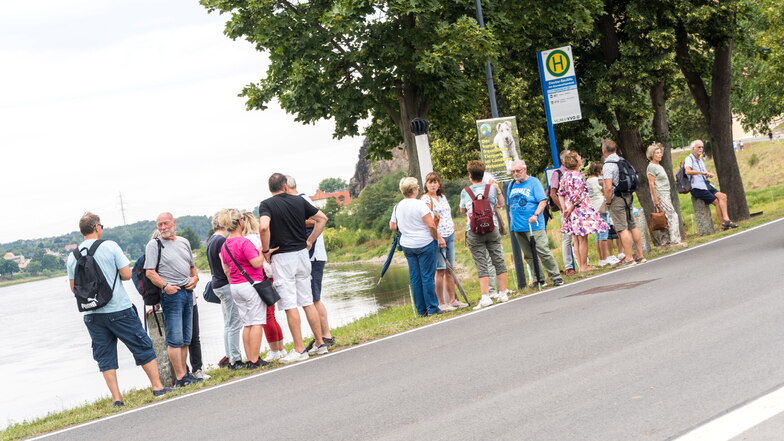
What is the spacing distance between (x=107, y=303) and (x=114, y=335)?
0.44 m

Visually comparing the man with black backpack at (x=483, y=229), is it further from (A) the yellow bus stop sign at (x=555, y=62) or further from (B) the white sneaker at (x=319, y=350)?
(A) the yellow bus stop sign at (x=555, y=62)

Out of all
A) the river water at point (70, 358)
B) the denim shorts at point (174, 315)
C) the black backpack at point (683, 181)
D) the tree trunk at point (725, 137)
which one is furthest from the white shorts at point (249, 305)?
the tree trunk at point (725, 137)

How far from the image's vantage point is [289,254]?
1014 centimetres

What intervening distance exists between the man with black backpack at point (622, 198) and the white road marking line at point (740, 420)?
352 inches

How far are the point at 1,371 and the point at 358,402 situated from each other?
2574cm

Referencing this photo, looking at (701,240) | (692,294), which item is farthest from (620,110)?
(692,294)

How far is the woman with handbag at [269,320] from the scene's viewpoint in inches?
412

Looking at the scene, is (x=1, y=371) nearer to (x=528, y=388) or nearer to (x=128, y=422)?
(x=128, y=422)

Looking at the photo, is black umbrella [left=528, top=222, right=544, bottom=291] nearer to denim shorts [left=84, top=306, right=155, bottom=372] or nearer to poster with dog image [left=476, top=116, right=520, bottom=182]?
poster with dog image [left=476, top=116, right=520, bottom=182]

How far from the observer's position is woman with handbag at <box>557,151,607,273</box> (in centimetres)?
1388

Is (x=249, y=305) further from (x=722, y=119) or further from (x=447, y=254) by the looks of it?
(x=722, y=119)

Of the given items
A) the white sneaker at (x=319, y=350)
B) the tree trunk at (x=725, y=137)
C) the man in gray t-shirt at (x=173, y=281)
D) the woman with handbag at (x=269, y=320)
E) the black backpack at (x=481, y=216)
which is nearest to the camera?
the man in gray t-shirt at (x=173, y=281)

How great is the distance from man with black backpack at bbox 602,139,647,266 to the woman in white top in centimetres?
352

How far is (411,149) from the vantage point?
60.5ft
